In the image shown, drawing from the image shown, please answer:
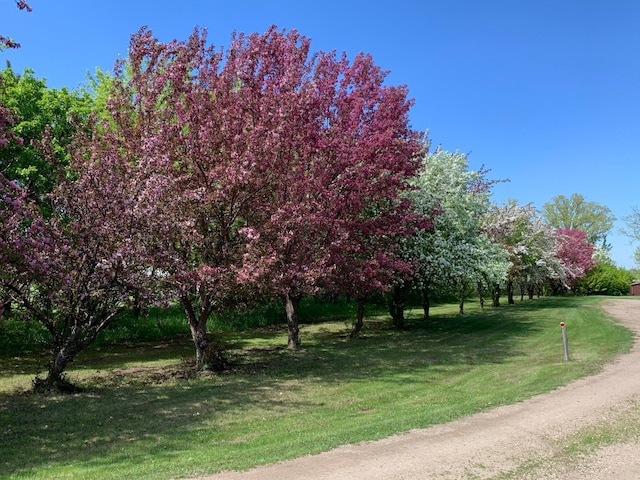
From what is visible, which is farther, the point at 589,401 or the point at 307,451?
the point at 589,401

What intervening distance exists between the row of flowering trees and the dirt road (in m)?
6.07

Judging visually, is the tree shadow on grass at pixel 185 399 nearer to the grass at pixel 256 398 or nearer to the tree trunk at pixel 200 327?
the grass at pixel 256 398

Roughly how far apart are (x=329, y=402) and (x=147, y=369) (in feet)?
25.1

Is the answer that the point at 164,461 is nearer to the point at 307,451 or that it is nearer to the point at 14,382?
the point at 307,451

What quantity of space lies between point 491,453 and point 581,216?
270 ft

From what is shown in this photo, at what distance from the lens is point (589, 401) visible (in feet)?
29.1

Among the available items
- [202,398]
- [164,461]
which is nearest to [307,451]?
[164,461]

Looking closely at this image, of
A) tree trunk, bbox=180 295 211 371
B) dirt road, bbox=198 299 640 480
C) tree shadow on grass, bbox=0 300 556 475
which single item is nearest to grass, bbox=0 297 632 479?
tree shadow on grass, bbox=0 300 556 475

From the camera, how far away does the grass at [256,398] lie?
6887mm

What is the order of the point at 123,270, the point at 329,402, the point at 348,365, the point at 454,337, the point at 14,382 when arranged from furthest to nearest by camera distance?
the point at 454,337 → the point at 348,365 → the point at 14,382 → the point at 123,270 → the point at 329,402

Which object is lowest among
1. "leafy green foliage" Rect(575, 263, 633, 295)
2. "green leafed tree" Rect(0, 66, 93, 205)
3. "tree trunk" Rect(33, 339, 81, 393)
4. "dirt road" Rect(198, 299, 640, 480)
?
"dirt road" Rect(198, 299, 640, 480)

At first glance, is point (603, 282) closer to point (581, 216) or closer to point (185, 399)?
point (581, 216)

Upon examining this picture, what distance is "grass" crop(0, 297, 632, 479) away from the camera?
689cm

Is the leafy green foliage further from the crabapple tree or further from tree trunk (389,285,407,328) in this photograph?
the crabapple tree
